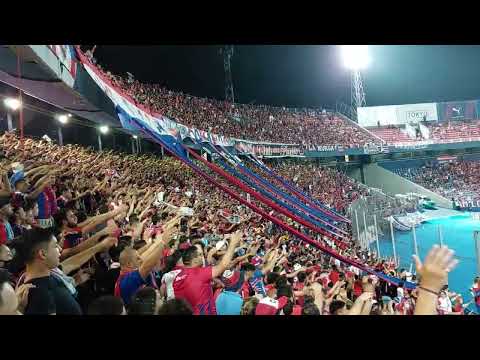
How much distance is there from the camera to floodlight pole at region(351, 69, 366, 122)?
21.6m

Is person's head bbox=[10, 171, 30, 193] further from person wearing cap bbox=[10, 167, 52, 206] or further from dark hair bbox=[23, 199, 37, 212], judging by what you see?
dark hair bbox=[23, 199, 37, 212]

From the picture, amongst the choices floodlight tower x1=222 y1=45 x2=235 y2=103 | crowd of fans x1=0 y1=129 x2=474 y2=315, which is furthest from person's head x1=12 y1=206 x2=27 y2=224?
floodlight tower x1=222 y1=45 x2=235 y2=103

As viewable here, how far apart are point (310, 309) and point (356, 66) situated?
1950 cm

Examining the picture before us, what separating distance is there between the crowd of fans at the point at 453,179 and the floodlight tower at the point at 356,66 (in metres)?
4.76

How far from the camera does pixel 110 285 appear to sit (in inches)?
82.3

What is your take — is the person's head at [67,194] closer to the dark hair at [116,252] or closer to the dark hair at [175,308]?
the dark hair at [116,252]

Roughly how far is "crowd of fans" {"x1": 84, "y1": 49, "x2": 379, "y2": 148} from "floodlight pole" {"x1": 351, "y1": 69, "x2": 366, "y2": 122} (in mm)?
1217

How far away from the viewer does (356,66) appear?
20062 millimetres

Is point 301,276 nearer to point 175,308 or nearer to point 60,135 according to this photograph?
point 175,308

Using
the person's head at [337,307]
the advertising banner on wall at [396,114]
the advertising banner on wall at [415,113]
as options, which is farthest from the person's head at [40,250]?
the advertising banner on wall at [415,113]
